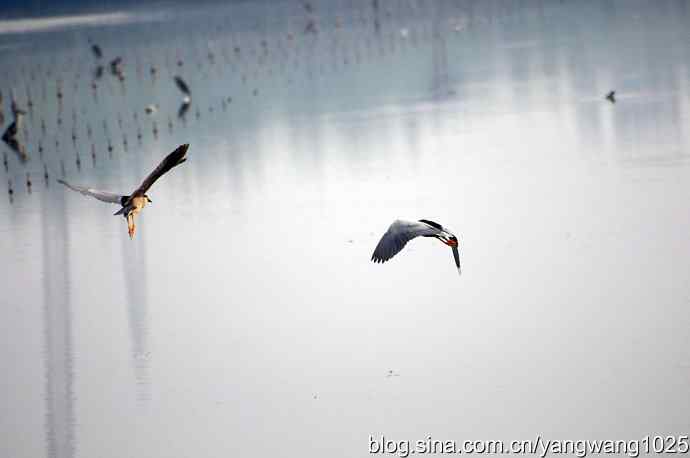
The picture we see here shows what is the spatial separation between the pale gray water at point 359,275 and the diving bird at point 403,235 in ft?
2.78

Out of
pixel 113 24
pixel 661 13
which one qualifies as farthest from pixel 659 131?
pixel 113 24

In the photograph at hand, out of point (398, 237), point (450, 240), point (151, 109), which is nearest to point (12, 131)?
point (151, 109)

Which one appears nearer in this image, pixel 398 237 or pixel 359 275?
pixel 398 237

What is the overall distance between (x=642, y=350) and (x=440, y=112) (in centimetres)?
1298

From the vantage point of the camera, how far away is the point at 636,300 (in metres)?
11.6

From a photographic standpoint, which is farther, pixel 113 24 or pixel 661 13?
pixel 113 24

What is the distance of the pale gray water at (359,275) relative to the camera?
999cm

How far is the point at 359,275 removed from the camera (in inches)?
520

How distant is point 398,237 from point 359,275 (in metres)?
2.71

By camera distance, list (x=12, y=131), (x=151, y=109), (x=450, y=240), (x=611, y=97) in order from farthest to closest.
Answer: (x=151, y=109) → (x=12, y=131) → (x=611, y=97) → (x=450, y=240)

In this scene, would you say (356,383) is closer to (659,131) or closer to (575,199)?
(575,199)

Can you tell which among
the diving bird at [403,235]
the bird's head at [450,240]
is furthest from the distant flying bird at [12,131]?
the bird's head at [450,240]

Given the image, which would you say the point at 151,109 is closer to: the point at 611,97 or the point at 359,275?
the point at 611,97

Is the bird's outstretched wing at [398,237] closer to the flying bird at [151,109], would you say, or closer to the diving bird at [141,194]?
the diving bird at [141,194]
